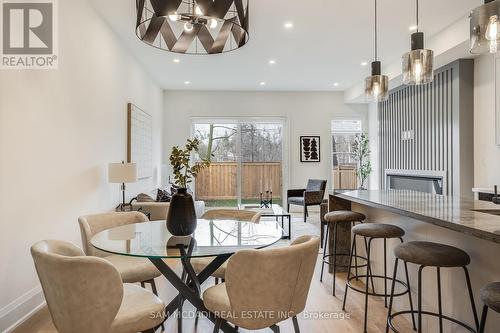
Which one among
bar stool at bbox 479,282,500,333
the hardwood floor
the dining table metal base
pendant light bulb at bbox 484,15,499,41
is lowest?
the hardwood floor

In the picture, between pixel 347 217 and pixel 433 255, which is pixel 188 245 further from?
pixel 347 217

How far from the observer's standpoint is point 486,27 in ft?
5.66

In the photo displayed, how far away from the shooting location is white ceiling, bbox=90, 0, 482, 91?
373 cm

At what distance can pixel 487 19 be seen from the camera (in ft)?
5.62

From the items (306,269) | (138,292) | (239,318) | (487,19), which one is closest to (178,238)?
(138,292)

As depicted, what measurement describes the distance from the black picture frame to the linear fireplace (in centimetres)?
169

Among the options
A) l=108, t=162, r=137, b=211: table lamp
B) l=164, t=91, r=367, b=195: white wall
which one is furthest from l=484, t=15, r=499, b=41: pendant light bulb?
l=164, t=91, r=367, b=195: white wall

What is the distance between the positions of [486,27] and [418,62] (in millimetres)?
737

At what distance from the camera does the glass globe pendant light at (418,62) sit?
245cm

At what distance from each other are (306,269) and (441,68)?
16.2ft

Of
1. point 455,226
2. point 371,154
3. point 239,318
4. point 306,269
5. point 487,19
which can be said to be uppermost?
point 487,19

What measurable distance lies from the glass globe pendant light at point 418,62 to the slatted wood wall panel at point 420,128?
2.98m

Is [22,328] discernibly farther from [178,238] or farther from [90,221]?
[178,238]

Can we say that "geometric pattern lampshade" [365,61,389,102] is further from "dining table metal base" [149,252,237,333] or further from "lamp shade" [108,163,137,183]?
"lamp shade" [108,163,137,183]
